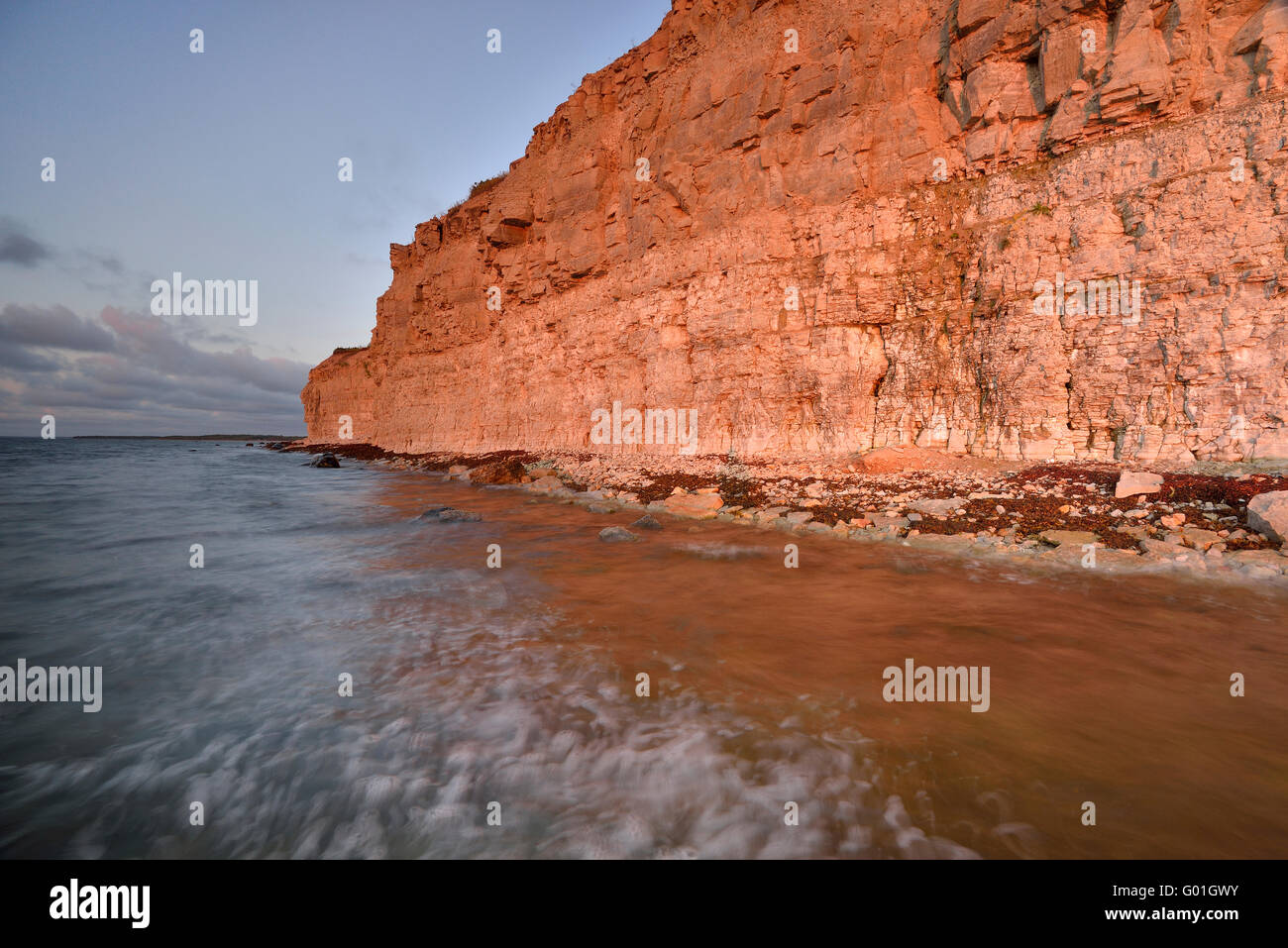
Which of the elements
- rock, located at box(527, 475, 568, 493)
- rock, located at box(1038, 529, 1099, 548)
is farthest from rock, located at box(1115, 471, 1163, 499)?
rock, located at box(527, 475, 568, 493)

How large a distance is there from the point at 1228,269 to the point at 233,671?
17905 mm

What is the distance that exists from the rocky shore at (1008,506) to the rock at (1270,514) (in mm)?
15

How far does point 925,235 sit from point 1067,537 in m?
11.5

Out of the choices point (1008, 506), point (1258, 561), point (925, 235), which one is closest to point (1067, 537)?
point (1008, 506)

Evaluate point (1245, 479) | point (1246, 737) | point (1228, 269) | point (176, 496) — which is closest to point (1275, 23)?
point (1228, 269)

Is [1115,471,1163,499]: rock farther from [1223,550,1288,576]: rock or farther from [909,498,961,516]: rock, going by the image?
[909,498,961,516]: rock

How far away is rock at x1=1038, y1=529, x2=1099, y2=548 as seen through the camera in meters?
7.19

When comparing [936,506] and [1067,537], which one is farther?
[936,506]

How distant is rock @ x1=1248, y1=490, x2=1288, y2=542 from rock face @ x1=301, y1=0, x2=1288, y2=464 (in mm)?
4307

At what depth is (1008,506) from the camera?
8922mm

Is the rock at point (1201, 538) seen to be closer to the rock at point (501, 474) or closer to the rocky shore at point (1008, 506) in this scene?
the rocky shore at point (1008, 506)

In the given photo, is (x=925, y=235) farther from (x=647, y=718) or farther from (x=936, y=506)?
(x=647, y=718)
